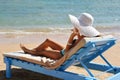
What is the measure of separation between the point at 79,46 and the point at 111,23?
1208 centimetres

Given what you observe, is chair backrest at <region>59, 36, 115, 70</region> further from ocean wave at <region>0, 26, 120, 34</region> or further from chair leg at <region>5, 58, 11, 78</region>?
ocean wave at <region>0, 26, 120, 34</region>

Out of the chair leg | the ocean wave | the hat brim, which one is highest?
the hat brim

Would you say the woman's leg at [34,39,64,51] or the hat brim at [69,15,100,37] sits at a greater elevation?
the hat brim at [69,15,100,37]

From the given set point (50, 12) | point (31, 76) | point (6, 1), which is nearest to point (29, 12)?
point (50, 12)

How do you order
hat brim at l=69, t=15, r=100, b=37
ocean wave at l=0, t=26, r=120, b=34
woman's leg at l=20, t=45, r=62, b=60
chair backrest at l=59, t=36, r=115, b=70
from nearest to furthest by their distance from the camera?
1. chair backrest at l=59, t=36, r=115, b=70
2. hat brim at l=69, t=15, r=100, b=37
3. woman's leg at l=20, t=45, r=62, b=60
4. ocean wave at l=0, t=26, r=120, b=34

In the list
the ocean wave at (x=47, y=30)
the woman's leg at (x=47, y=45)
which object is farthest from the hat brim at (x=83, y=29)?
the ocean wave at (x=47, y=30)

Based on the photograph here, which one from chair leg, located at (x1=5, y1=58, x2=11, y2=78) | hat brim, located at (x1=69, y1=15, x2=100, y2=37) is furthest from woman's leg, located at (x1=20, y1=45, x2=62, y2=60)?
hat brim, located at (x1=69, y1=15, x2=100, y2=37)

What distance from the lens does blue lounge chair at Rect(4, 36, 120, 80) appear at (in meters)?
5.31

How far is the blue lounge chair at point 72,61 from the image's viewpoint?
5312 millimetres

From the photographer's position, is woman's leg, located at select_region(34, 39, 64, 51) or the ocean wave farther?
the ocean wave

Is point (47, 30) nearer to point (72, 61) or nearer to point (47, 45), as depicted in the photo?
point (47, 45)

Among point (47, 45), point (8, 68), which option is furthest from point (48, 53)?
point (8, 68)

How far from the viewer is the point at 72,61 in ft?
18.1

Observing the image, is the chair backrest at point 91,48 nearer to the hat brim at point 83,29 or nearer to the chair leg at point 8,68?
the hat brim at point 83,29
